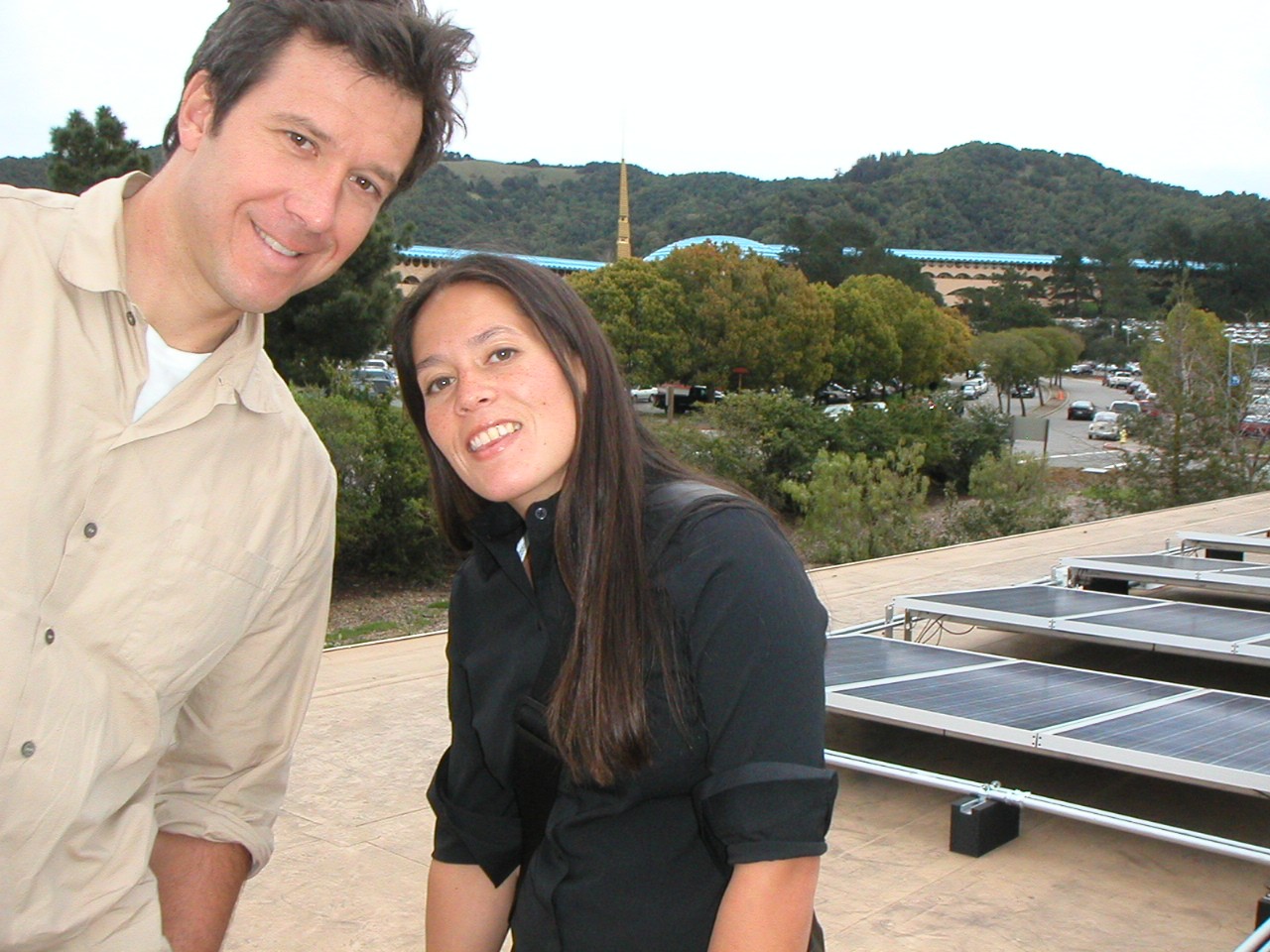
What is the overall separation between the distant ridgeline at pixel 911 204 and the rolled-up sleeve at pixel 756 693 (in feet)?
371

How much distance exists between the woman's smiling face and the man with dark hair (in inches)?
9.6

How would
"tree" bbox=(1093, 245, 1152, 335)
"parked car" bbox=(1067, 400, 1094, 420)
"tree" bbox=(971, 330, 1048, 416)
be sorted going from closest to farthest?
"parked car" bbox=(1067, 400, 1094, 420) < "tree" bbox=(971, 330, 1048, 416) < "tree" bbox=(1093, 245, 1152, 335)

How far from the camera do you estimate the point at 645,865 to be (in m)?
2.09

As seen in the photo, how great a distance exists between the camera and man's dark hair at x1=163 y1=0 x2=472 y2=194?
2143mm

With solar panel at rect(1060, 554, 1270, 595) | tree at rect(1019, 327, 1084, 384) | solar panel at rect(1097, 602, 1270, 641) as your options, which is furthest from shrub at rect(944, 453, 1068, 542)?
tree at rect(1019, 327, 1084, 384)

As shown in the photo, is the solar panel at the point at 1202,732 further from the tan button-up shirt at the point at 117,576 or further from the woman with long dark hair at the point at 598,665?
the tan button-up shirt at the point at 117,576

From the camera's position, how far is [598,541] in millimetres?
2104

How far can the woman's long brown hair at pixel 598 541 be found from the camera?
6.70ft

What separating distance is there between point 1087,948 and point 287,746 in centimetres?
275

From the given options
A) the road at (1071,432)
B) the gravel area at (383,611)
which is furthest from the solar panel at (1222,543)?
the road at (1071,432)

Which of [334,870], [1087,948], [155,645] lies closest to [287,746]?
[155,645]

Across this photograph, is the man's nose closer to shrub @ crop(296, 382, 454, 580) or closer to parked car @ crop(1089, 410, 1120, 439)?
shrub @ crop(296, 382, 454, 580)

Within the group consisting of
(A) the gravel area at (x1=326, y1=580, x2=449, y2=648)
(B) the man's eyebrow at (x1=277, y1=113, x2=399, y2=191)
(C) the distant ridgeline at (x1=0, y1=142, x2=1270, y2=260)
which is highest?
(C) the distant ridgeline at (x1=0, y1=142, x2=1270, y2=260)

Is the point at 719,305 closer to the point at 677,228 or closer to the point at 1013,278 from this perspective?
the point at 1013,278
